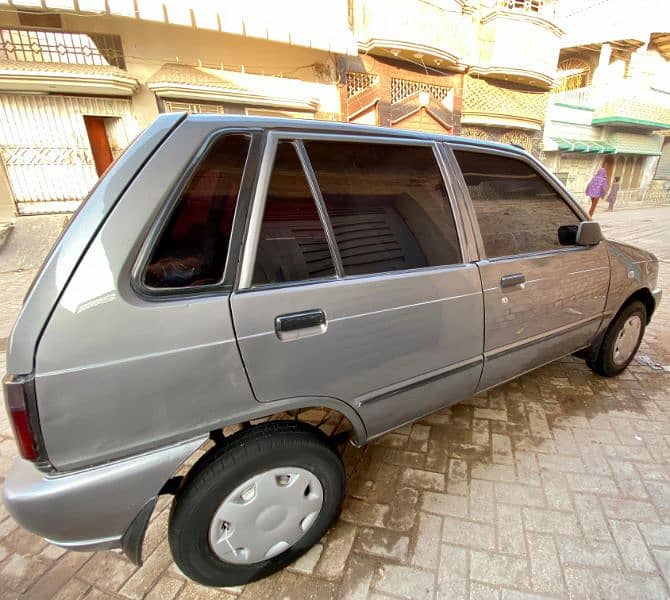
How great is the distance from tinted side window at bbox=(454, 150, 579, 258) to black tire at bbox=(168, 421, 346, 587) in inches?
54.2

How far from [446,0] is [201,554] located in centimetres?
1409

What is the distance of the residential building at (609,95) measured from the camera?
1727 centimetres

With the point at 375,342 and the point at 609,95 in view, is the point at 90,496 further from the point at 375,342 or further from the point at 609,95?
the point at 609,95

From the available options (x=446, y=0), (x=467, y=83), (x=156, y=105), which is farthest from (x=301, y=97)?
(x=467, y=83)

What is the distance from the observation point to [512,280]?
1.92 metres

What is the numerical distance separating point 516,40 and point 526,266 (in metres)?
14.2

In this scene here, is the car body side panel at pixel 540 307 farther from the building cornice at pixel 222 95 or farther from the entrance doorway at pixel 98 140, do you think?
the entrance doorway at pixel 98 140

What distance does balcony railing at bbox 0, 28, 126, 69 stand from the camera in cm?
678

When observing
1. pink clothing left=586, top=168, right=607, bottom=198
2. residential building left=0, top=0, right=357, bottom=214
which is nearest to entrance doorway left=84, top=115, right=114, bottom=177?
residential building left=0, top=0, right=357, bottom=214

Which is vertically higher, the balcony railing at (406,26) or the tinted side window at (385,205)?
the balcony railing at (406,26)

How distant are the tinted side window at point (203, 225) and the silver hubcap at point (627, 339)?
3.14 metres

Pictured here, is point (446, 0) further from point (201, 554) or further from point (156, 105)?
point (201, 554)

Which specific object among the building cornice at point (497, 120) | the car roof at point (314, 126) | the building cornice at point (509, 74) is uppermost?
the building cornice at point (509, 74)

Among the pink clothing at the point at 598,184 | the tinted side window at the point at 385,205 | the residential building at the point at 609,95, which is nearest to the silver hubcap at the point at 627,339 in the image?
the tinted side window at the point at 385,205
